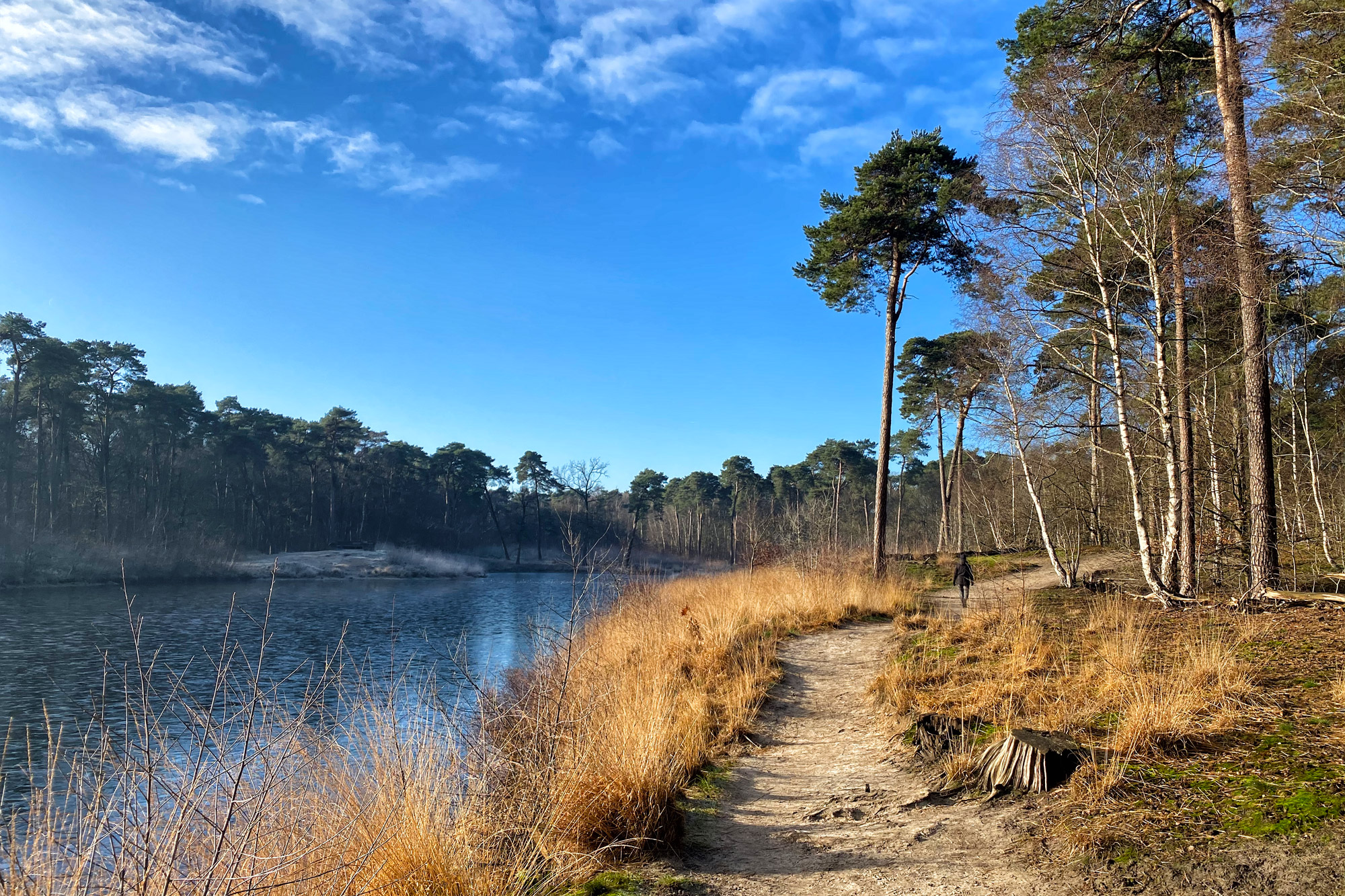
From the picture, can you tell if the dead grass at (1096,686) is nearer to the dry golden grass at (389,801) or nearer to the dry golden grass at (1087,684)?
the dry golden grass at (1087,684)

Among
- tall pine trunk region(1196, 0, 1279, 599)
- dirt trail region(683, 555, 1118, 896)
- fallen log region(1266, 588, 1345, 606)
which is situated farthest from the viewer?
tall pine trunk region(1196, 0, 1279, 599)

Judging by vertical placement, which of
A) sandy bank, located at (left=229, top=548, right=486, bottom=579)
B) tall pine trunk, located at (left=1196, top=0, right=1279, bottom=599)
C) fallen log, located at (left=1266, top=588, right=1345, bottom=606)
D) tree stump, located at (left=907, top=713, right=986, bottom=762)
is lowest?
sandy bank, located at (left=229, top=548, right=486, bottom=579)

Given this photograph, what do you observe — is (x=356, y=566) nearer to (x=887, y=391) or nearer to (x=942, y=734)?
(x=887, y=391)

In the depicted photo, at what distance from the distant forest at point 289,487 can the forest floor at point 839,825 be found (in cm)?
1043

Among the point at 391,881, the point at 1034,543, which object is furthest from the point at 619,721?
the point at 1034,543

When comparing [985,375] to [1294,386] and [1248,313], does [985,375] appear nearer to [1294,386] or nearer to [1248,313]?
[1248,313]

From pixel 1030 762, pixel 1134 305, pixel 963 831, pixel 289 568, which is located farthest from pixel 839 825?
pixel 289 568

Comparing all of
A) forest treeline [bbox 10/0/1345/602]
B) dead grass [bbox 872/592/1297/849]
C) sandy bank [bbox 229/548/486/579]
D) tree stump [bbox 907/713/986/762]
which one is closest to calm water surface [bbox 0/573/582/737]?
tree stump [bbox 907/713/986/762]

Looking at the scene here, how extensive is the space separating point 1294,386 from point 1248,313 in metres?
12.6

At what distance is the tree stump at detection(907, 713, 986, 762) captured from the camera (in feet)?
16.3

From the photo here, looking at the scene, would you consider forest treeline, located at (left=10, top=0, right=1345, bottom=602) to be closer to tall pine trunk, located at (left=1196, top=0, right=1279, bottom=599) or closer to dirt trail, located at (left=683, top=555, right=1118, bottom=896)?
tall pine trunk, located at (left=1196, top=0, right=1279, bottom=599)

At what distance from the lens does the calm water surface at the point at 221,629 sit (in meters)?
11.9

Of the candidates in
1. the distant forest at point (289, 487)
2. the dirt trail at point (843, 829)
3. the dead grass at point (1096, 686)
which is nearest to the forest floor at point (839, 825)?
the dirt trail at point (843, 829)

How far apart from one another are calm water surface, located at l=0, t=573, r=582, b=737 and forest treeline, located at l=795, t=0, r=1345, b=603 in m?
8.70
